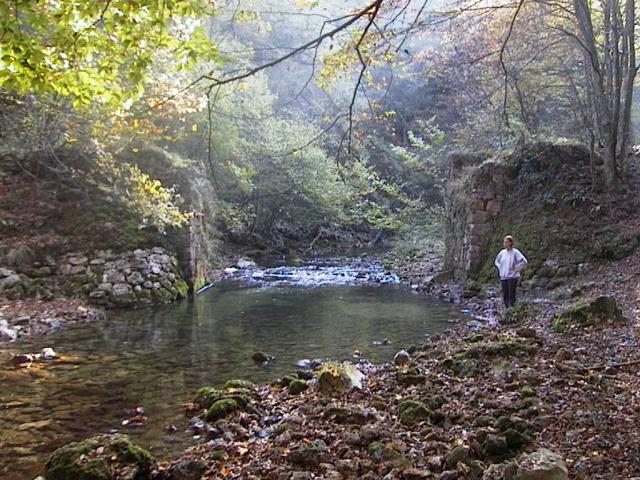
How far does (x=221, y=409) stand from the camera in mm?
5773

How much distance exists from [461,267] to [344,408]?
11.2 metres

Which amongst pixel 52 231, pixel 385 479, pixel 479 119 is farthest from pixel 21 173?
pixel 479 119

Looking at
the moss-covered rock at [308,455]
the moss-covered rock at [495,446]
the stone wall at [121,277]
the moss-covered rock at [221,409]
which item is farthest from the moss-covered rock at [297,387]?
the stone wall at [121,277]

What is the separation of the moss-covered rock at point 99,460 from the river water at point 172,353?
39 centimetres

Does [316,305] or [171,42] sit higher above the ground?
[171,42]

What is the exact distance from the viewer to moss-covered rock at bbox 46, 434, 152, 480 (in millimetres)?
4246

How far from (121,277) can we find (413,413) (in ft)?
33.2

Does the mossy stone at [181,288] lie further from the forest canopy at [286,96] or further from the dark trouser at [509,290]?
the dark trouser at [509,290]

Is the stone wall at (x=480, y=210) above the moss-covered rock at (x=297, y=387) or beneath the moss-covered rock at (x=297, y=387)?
above

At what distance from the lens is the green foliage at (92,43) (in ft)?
13.2

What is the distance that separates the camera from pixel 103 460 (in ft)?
14.3

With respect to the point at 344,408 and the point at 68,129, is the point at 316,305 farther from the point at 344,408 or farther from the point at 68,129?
the point at 344,408

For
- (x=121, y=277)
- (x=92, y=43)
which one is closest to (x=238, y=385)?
(x=92, y=43)

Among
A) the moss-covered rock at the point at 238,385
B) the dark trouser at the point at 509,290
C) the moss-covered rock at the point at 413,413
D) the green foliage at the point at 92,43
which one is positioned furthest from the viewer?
the dark trouser at the point at 509,290
